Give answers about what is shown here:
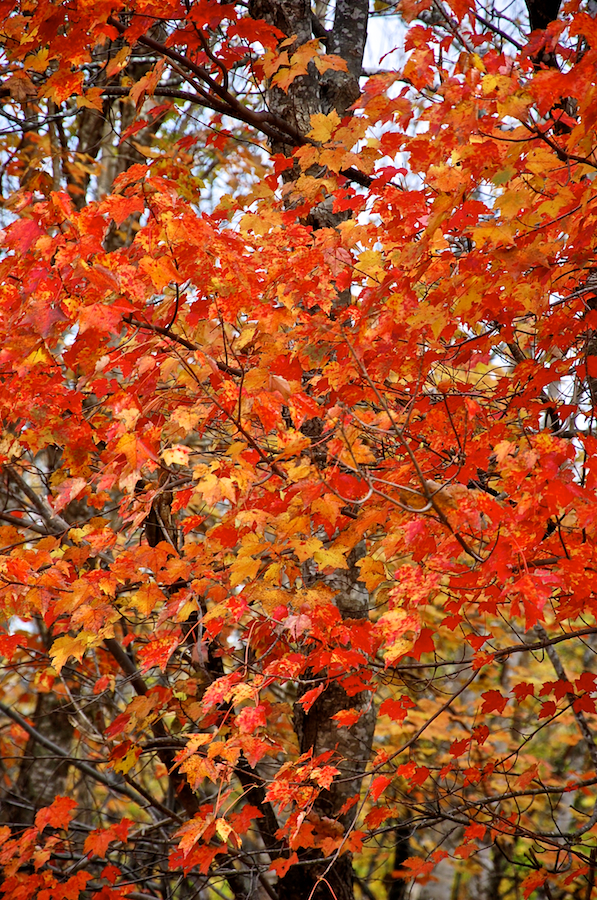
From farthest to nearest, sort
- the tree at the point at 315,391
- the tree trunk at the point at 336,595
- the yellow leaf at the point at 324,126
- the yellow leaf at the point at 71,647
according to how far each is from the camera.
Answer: the tree trunk at the point at 336,595 < the yellow leaf at the point at 324,126 < the yellow leaf at the point at 71,647 < the tree at the point at 315,391

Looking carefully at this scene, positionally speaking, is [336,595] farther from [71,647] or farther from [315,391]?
[71,647]

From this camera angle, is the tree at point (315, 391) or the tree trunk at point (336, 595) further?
the tree trunk at point (336, 595)

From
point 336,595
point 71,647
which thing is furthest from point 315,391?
point 71,647

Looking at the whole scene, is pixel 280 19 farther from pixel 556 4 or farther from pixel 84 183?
pixel 84 183

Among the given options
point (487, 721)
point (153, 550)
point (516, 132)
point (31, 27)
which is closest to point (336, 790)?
point (153, 550)

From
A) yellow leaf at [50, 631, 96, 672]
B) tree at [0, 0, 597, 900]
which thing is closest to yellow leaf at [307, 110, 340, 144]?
tree at [0, 0, 597, 900]

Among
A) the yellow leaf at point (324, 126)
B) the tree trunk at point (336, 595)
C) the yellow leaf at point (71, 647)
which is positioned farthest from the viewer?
the tree trunk at point (336, 595)

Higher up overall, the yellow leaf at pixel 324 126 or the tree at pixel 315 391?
the yellow leaf at pixel 324 126

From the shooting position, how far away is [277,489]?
3.05 meters

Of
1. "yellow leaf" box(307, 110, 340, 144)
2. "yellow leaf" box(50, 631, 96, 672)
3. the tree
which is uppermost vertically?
"yellow leaf" box(307, 110, 340, 144)

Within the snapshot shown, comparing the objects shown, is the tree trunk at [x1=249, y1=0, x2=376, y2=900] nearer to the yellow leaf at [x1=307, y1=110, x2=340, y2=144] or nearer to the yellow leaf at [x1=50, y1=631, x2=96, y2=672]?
the yellow leaf at [x1=307, y1=110, x2=340, y2=144]

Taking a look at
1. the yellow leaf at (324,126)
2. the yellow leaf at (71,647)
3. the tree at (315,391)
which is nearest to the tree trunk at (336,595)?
the tree at (315,391)

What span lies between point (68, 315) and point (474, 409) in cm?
168

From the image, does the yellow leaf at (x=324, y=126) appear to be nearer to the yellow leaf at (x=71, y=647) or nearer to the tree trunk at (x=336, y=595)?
the tree trunk at (x=336, y=595)
